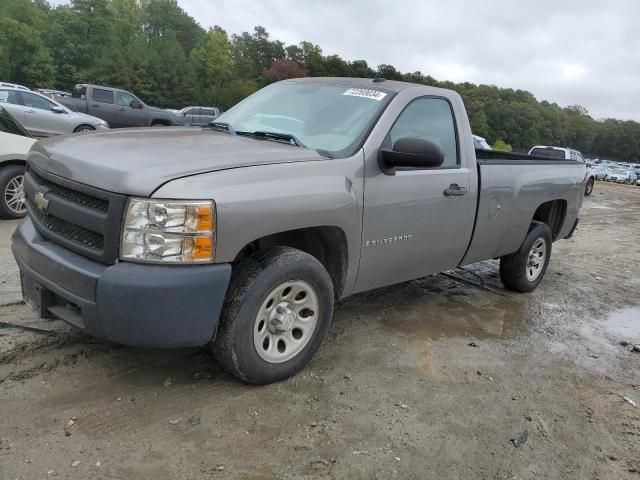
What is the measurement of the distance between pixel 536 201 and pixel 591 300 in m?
1.48

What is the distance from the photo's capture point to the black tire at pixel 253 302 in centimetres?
301

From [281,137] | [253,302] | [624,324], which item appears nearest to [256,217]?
[253,302]

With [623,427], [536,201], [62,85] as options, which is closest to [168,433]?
[623,427]

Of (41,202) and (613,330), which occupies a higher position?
(41,202)

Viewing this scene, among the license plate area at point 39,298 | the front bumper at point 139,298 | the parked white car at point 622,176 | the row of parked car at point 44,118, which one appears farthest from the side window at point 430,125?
the parked white car at point 622,176

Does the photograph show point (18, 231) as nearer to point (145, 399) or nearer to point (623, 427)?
point (145, 399)

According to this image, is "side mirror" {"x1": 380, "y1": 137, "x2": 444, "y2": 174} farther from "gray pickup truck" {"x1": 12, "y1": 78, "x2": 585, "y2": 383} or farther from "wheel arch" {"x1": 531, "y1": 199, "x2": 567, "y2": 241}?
"wheel arch" {"x1": 531, "y1": 199, "x2": 567, "y2": 241}

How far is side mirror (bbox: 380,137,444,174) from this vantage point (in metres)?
3.55

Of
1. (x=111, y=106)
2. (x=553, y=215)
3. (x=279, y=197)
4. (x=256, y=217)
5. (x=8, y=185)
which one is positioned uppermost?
(x=111, y=106)

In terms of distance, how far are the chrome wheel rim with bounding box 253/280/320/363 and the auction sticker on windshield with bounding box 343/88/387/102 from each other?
153 cm

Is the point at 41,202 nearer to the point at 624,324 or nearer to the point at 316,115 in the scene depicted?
the point at 316,115

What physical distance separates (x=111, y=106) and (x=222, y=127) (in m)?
18.3

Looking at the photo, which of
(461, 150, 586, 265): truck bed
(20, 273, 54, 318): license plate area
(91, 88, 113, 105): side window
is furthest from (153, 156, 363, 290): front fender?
(91, 88, 113, 105): side window

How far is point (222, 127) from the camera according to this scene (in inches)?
167
